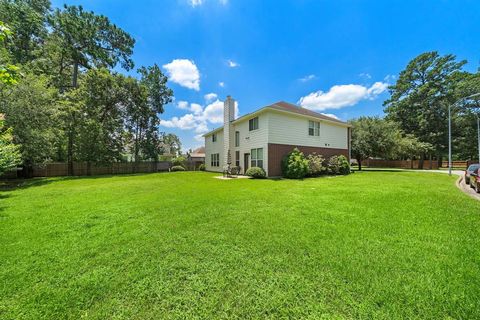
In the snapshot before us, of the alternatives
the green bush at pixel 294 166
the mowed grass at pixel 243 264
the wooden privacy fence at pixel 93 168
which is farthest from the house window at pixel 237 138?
the wooden privacy fence at pixel 93 168

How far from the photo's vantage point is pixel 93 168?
66.7 ft

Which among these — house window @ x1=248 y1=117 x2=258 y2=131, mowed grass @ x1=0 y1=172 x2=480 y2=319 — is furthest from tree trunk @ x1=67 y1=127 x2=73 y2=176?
house window @ x1=248 y1=117 x2=258 y2=131

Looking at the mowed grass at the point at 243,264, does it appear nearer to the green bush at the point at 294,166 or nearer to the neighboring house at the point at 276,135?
the green bush at the point at 294,166

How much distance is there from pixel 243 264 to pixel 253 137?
13.2 metres

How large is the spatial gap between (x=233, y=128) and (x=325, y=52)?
9.74 meters

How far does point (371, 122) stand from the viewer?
2211 cm

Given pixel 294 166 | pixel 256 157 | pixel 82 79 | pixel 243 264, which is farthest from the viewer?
pixel 82 79

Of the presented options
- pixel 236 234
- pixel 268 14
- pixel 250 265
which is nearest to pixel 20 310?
pixel 250 265

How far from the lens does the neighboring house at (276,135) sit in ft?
46.6

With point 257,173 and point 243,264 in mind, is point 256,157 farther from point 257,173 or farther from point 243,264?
point 243,264

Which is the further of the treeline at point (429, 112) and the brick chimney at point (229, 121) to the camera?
the treeline at point (429, 112)

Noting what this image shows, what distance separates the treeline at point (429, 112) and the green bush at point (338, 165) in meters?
6.21

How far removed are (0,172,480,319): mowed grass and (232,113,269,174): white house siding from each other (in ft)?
30.6

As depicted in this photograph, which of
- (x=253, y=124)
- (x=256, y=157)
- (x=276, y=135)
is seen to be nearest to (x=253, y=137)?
(x=253, y=124)
